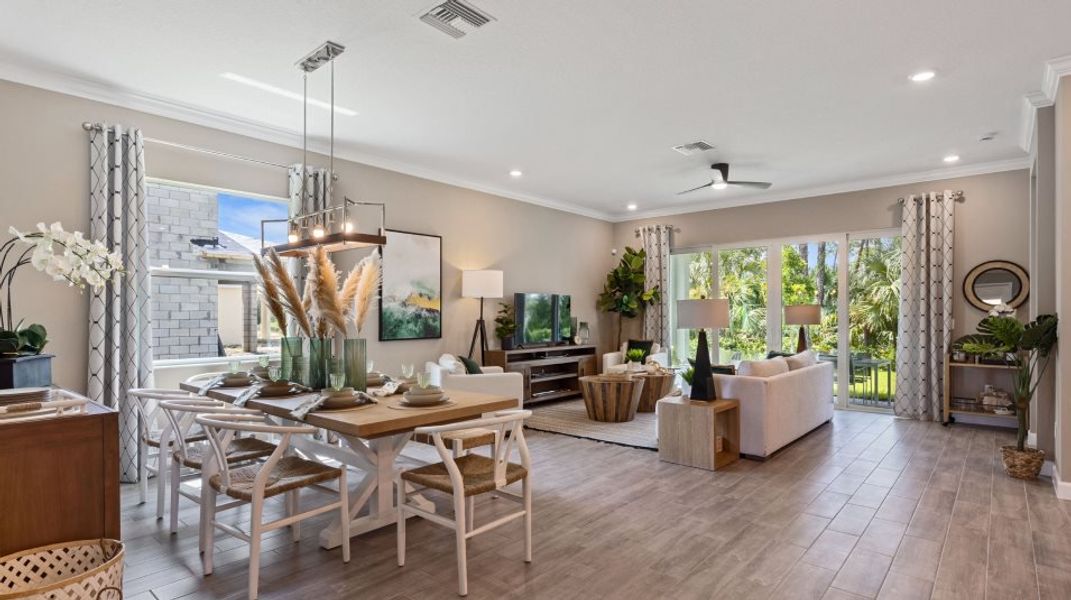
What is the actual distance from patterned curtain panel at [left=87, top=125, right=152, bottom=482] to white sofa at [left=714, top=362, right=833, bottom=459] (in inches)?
176

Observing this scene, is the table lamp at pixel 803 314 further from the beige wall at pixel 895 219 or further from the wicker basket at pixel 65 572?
the wicker basket at pixel 65 572

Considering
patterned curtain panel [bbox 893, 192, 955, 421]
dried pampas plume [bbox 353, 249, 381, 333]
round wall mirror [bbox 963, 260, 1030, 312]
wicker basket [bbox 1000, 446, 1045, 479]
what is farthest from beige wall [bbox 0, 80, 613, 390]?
wicker basket [bbox 1000, 446, 1045, 479]

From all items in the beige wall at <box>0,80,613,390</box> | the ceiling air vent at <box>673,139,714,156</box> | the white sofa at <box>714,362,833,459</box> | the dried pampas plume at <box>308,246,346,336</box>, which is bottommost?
the white sofa at <box>714,362,833,459</box>

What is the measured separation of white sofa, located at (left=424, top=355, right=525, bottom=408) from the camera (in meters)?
5.04

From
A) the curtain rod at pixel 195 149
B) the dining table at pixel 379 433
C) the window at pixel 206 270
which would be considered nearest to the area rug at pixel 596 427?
the dining table at pixel 379 433

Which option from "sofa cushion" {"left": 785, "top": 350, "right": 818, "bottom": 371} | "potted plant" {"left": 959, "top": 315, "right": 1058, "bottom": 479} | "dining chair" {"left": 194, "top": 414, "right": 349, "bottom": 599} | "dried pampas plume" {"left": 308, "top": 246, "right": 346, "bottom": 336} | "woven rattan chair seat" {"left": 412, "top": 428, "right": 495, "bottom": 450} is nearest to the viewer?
"dining chair" {"left": 194, "top": 414, "right": 349, "bottom": 599}

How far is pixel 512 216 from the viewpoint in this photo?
7348 millimetres

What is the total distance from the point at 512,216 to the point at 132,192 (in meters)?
4.22

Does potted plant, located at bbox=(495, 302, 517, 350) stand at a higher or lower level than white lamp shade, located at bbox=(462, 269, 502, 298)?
lower

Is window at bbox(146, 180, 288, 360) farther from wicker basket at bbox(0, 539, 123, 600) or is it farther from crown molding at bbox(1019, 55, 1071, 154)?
crown molding at bbox(1019, 55, 1071, 154)

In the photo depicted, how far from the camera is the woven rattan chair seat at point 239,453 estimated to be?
9.77 ft

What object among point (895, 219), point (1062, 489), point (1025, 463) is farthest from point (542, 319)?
point (1062, 489)

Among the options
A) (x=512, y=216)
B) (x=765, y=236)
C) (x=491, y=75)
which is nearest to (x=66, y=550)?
(x=491, y=75)

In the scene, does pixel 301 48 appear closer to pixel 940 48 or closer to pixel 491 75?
pixel 491 75
